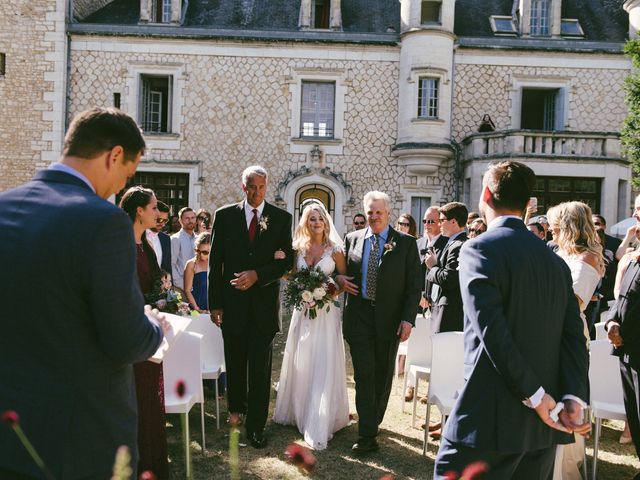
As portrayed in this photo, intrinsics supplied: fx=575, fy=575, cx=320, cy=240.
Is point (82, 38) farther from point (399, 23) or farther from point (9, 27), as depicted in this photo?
point (399, 23)

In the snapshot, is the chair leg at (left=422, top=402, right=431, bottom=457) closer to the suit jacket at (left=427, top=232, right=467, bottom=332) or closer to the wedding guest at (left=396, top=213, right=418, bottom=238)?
the suit jacket at (left=427, top=232, right=467, bottom=332)

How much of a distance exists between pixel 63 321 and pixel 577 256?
3738 millimetres

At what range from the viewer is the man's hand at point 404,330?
197 inches

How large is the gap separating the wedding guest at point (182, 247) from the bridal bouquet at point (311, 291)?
3076 millimetres

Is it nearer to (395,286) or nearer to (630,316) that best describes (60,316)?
(395,286)

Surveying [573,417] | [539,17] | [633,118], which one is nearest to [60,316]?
[573,417]

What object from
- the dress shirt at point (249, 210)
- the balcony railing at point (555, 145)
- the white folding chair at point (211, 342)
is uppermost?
the balcony railing at point (555, 145)

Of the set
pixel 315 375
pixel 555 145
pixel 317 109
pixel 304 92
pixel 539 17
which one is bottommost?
pixel 315 375

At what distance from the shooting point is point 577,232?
4.39 m

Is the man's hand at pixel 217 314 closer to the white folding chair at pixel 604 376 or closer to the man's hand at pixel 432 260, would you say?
the man's hand at pixel 432 260

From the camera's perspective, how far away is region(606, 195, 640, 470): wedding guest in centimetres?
422

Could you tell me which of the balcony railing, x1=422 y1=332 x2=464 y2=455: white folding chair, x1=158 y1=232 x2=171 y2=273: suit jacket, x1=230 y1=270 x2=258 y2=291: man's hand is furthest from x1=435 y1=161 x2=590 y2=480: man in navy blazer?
the balcony railing

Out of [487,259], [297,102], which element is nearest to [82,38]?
[297,102]

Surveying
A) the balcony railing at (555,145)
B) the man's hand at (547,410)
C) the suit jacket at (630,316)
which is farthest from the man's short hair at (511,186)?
the balcony railing at (555,145)
